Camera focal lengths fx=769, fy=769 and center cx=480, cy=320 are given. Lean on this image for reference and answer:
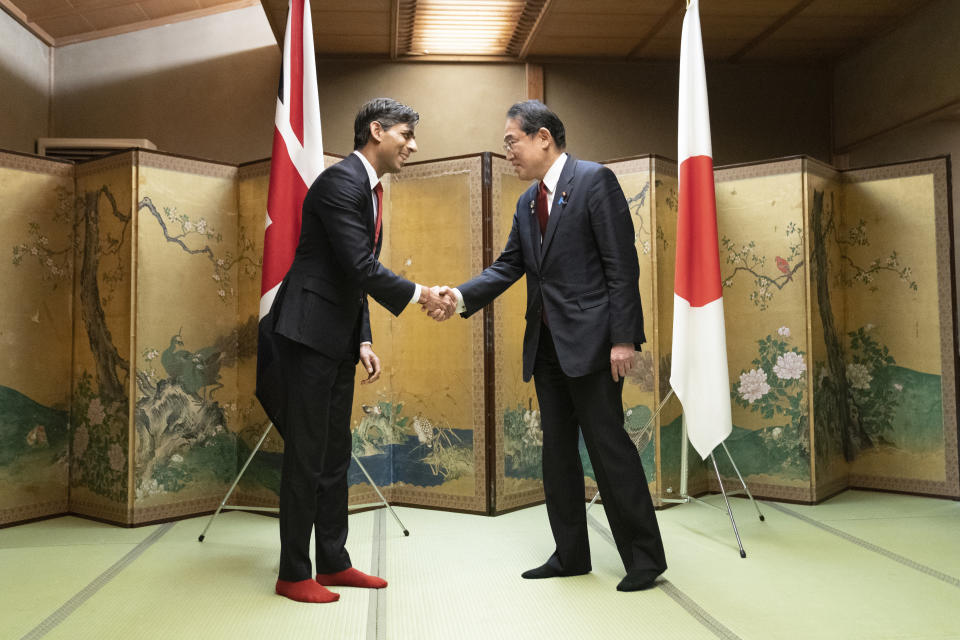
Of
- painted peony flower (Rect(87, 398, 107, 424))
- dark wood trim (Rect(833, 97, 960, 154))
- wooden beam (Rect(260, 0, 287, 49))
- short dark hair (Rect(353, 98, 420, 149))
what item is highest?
wooden beam (Rect(260, 0, 287, 49))

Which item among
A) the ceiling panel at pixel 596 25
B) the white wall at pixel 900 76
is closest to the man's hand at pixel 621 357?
the ceiling panel at pixel 596 25

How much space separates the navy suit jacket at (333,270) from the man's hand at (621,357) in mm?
749

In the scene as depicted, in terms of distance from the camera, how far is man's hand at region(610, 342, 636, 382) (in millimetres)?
2516

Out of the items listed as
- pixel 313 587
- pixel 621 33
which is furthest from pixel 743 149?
pixel 313 587

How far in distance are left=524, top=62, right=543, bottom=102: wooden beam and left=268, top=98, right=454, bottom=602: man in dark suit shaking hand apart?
3441mm

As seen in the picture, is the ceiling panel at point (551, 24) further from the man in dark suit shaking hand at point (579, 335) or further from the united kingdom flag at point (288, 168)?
the man in dark suit shaking hand at point (579, 335)

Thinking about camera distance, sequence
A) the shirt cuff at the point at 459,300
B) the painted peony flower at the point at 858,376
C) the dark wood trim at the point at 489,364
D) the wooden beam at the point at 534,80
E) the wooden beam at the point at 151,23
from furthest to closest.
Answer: the wooden beam at the point at 534,80 → the wooden beam at the point at 151,23 → the painted peony flower at the point at 858,376 → the dark wood trim at the point at 489,364 → the shirt cuff at the point at 459,300

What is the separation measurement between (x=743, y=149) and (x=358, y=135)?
4.25 meters

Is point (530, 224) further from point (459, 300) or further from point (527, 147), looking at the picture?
point (459, 300)

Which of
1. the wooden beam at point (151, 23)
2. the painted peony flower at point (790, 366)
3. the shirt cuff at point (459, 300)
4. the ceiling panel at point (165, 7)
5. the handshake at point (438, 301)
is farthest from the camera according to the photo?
the wooden beam at point (151, 23)

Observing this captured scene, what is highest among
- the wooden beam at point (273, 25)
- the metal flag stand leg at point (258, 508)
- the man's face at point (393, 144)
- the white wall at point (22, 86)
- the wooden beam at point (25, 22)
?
the wooden beam at point (25, 22)

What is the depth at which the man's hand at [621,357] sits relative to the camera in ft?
8.25

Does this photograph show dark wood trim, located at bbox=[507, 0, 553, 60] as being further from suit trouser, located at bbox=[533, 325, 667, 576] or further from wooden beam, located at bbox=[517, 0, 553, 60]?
suit trouser, located at bbox=[533, 325, 667, 576]

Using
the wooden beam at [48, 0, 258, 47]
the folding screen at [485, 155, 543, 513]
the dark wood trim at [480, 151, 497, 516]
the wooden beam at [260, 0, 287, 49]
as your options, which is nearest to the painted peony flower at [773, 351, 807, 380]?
the folding screen at [485, 155, 543, 513]
